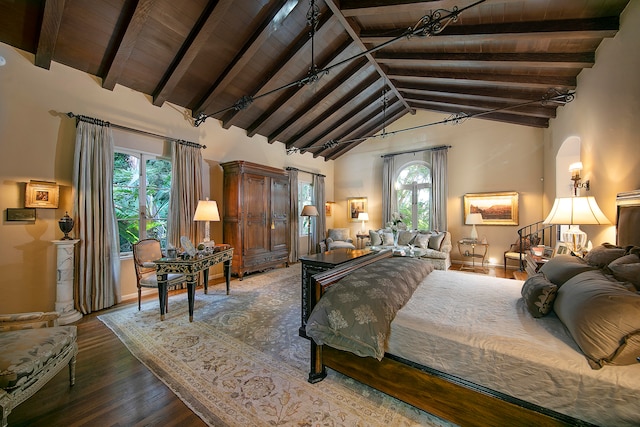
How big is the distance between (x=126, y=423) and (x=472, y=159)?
25.5 feet

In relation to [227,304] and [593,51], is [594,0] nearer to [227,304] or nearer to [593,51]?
[593,51]

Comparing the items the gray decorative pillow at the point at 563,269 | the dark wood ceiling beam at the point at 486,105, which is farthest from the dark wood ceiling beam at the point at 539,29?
the gray decorative pillow at the point at 563,269

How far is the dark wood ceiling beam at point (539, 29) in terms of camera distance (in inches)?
102

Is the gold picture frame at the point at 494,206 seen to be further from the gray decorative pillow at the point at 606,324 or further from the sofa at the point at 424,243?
the gray decorative pillow at the point at 606,324

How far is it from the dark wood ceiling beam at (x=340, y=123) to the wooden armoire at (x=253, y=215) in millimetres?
1833

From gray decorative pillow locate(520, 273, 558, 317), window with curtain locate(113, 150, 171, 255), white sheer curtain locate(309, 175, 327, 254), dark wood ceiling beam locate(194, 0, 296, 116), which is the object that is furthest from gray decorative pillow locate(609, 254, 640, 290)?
white sheer curtain locate(309, 175, 327, 254)

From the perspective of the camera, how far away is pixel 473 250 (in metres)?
5.97

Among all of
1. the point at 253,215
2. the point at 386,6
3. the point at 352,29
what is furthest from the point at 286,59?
the point at 253,215

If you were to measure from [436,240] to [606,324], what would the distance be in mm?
5142

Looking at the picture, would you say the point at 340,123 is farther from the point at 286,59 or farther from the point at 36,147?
the point at 36,147

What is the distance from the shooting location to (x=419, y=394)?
4.99 ft

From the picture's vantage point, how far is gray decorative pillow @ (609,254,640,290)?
1413 millimetres

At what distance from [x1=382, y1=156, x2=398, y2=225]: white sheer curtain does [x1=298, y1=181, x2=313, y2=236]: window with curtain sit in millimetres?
2325

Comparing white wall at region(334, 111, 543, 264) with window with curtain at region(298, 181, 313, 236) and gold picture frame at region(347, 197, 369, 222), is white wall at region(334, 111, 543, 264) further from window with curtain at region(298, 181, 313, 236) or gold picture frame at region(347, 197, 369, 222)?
window with curtain at region(298, 181, 313, 236)
